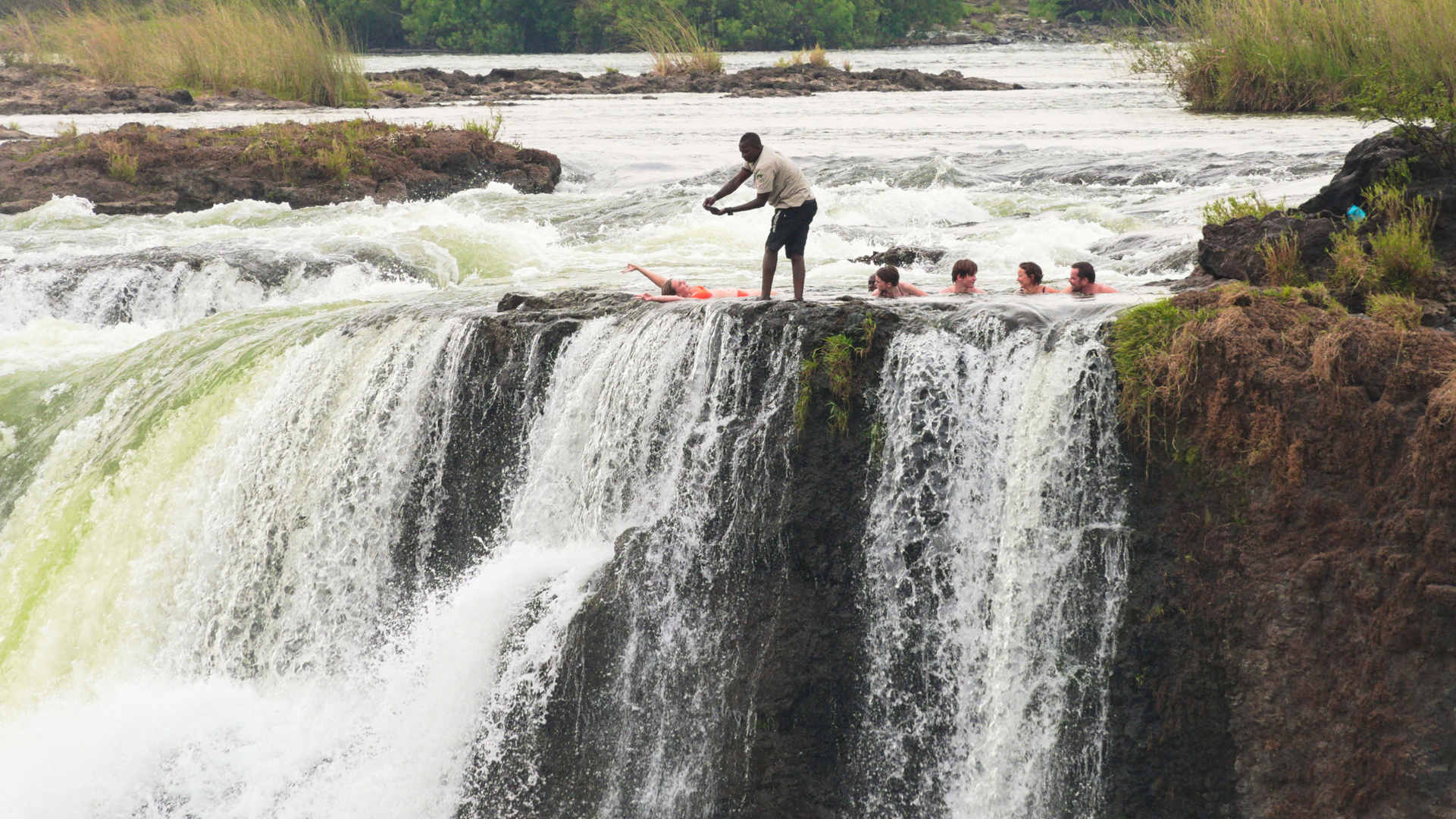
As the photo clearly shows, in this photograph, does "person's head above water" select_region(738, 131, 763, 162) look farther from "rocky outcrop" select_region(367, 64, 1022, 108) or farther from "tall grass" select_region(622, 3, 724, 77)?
"tall grass" select_region(622, 3, 724, 77)

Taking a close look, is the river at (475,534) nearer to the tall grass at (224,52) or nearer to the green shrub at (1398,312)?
the green shrub at (1398,312)

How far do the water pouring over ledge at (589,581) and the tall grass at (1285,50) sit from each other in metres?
12.0

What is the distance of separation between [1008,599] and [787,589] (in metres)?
1.27

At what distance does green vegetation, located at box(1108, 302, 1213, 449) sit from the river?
14 centimetres

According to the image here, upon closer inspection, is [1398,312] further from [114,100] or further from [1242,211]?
[114,100]

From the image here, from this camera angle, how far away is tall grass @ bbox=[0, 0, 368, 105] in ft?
87.4

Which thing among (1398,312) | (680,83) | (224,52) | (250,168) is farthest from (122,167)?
(680,83)

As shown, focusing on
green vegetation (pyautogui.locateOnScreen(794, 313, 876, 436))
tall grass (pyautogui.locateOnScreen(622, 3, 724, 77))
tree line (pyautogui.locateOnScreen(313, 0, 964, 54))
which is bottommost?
green vegetation (pyautogui.locateOnScreen(794, 313, 876, 436))

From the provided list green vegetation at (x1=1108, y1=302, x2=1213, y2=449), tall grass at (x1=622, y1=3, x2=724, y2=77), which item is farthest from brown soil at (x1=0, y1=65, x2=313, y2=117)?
green vegetation at (x1=1108, y1=302, x2=1213, y2=449)

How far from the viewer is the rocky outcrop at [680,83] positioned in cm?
3362

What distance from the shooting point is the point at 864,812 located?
634cm

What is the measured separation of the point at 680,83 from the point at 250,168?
19552 mm

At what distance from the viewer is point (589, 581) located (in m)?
7.19

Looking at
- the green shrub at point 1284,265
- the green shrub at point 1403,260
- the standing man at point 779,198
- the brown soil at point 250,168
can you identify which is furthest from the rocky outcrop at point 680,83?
the green shrub at point 1403,260
